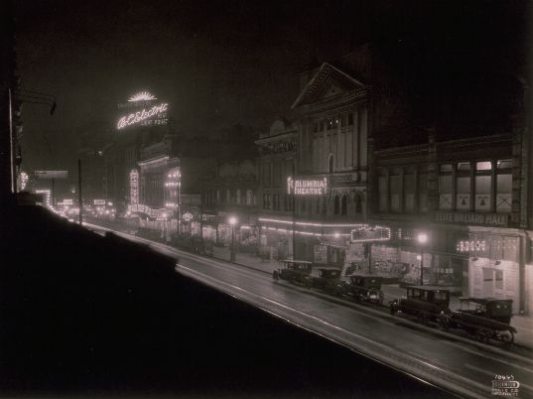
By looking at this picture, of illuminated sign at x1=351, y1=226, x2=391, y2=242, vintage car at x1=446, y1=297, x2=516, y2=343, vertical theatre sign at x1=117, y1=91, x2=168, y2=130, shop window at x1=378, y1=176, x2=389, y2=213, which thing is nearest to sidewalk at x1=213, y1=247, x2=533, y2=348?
vintage car at x1=446, y1=297, x2=516, y2=343

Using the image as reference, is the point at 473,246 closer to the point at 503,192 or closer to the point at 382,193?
the point at 503,192

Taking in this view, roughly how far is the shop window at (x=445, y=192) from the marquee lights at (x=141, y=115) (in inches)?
3511

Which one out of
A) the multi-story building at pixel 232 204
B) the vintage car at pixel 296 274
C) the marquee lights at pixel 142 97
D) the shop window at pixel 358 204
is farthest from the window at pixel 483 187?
the marquee lights at pixel 142 97

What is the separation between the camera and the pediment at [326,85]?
51719 mm

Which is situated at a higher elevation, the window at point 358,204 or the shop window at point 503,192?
the shop window at point 503,192

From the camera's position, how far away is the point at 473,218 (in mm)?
35156

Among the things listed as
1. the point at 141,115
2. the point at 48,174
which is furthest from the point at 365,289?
the point at 141,115

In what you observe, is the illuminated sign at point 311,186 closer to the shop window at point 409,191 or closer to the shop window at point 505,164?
the shop window at point 409,191

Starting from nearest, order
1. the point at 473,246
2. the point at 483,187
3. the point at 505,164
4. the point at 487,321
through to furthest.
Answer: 1. the point at 487,321
2. the point at 505,164
3. the point at 473,246
4. the point at 483,187

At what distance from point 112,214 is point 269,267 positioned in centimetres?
9234

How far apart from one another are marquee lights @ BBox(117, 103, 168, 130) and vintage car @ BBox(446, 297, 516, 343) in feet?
331

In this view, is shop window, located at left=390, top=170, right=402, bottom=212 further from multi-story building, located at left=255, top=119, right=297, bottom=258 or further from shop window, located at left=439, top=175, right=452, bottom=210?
multi-story building, located at left=255, top=119, right=297, bottom=258

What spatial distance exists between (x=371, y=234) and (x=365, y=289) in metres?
10.6

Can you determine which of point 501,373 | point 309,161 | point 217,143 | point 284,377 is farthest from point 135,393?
point 217,143
